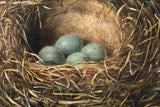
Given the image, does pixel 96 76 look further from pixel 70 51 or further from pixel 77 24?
pixel 77 24

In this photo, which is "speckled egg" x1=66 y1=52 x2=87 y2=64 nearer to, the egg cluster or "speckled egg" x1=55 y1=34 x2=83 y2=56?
the egg cluster

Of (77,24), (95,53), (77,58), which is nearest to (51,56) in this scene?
(77,58)

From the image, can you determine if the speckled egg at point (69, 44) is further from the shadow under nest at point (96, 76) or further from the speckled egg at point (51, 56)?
the shadow under nest at point (96, 76)

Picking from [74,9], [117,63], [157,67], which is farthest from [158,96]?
[74,9]

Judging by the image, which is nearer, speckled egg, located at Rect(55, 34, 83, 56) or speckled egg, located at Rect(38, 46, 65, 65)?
speckled egg, located at Rect(38, 46, 65, 65)

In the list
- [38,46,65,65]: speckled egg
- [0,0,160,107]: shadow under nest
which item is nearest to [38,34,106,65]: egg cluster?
[38,46,65,65]: speckled egg

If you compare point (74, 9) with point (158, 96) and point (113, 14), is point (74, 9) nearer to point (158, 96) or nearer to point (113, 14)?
point (113, 14)

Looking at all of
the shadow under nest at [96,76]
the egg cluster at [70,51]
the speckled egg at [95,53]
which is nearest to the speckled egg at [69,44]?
the egg cluster at [70,51]
